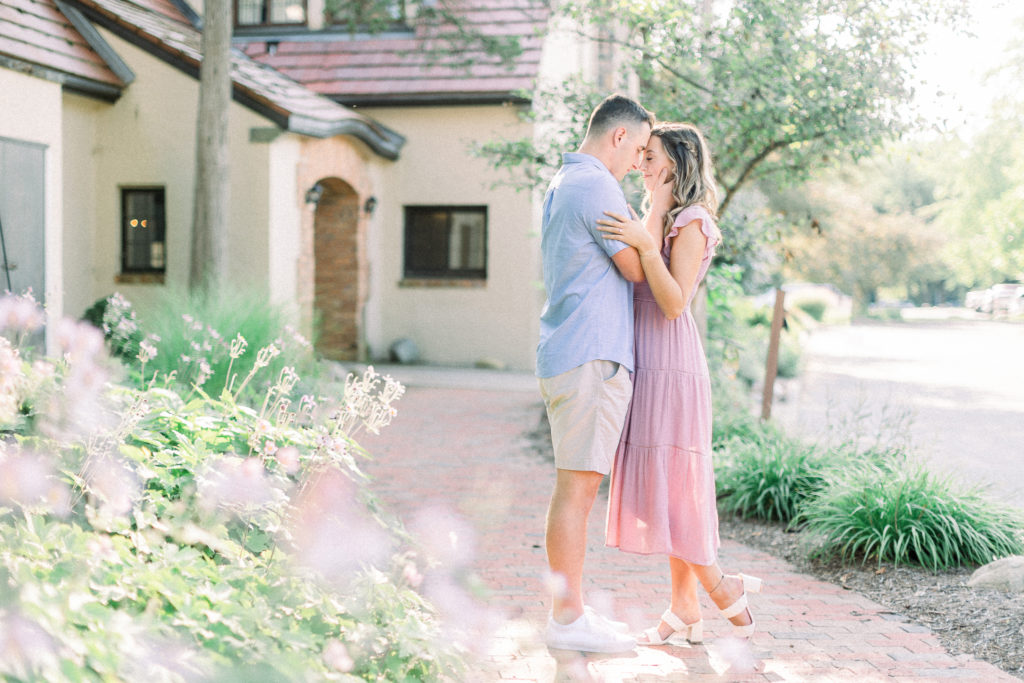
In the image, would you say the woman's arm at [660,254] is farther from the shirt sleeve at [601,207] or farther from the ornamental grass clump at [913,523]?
the ornamental grass clump at [913,523]

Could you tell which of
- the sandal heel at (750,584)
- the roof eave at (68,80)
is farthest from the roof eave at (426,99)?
the sandal heel at (750,584)

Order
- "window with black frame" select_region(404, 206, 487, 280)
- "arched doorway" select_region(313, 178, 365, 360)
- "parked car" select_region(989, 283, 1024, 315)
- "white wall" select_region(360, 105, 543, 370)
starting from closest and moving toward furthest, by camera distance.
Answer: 1. "arched doorway" select_region(313, 178, 365, 360)
2. "white wall" select_region(360, 105, 543, 370)
3. "window with black frame" select_region(404, 206, 487, 280)
4. "parked car" select_region(989, 283, 1024, 315)

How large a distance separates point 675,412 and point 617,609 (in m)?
1.10

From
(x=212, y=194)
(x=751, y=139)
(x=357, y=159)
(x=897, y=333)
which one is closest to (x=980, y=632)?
(x=751, y=139)

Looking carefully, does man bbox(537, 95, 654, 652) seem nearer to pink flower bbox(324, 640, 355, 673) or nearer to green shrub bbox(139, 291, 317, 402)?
pink flower bbox(324, 640, 355, 673)

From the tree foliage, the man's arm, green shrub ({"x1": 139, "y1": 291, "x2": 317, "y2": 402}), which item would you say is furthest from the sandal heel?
the tree foliage

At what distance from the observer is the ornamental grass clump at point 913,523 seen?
452 centimetres

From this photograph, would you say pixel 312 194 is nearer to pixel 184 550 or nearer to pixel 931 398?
pixel 931 398

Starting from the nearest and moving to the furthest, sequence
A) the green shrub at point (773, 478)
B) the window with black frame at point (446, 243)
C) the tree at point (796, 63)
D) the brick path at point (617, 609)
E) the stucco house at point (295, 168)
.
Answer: the brick path at point (617, 609)
the green shrub at point (773, 478)
the tree at point (796, 63)
the stucco house at point (295, 168)
the window with black frame at point (446, 243)

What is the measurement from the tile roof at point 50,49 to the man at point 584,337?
7162mm

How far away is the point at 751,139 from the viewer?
275 inches

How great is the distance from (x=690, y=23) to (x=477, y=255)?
7952mm

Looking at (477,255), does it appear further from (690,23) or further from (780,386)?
(690,23)

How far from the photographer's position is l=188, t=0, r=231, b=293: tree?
9.26 metres
